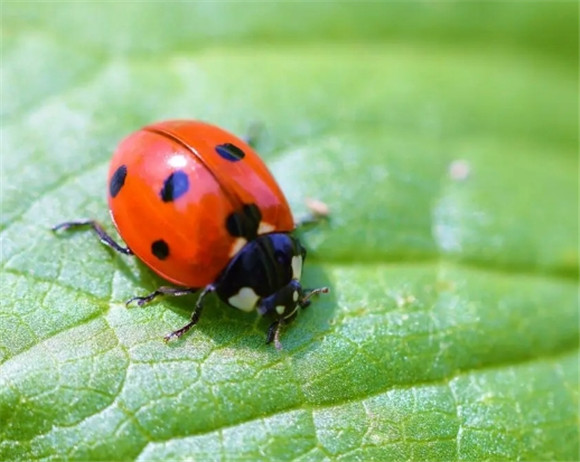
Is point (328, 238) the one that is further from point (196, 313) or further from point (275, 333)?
point (196, 313)

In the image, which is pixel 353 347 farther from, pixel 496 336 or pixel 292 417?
pixel 496 336

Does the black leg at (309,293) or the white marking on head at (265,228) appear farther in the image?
the black leg at (309,293)

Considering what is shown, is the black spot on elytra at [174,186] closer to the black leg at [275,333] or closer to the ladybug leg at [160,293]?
the ladybug leg at [160,293]

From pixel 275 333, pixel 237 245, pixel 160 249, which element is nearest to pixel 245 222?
pixel 237 245

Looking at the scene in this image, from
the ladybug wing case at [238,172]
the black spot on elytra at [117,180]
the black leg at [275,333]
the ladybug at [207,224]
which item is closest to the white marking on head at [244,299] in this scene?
the ladybug at [207,224]

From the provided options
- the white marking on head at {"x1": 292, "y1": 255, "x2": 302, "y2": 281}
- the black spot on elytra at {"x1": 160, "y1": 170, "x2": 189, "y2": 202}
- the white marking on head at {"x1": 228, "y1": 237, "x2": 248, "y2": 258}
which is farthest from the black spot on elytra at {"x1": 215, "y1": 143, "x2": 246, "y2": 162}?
the white marking on head at {"x1": 292, "y1": 255, "x2": 302, "y2": 281}

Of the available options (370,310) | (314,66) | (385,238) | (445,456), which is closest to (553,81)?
(314,66)
